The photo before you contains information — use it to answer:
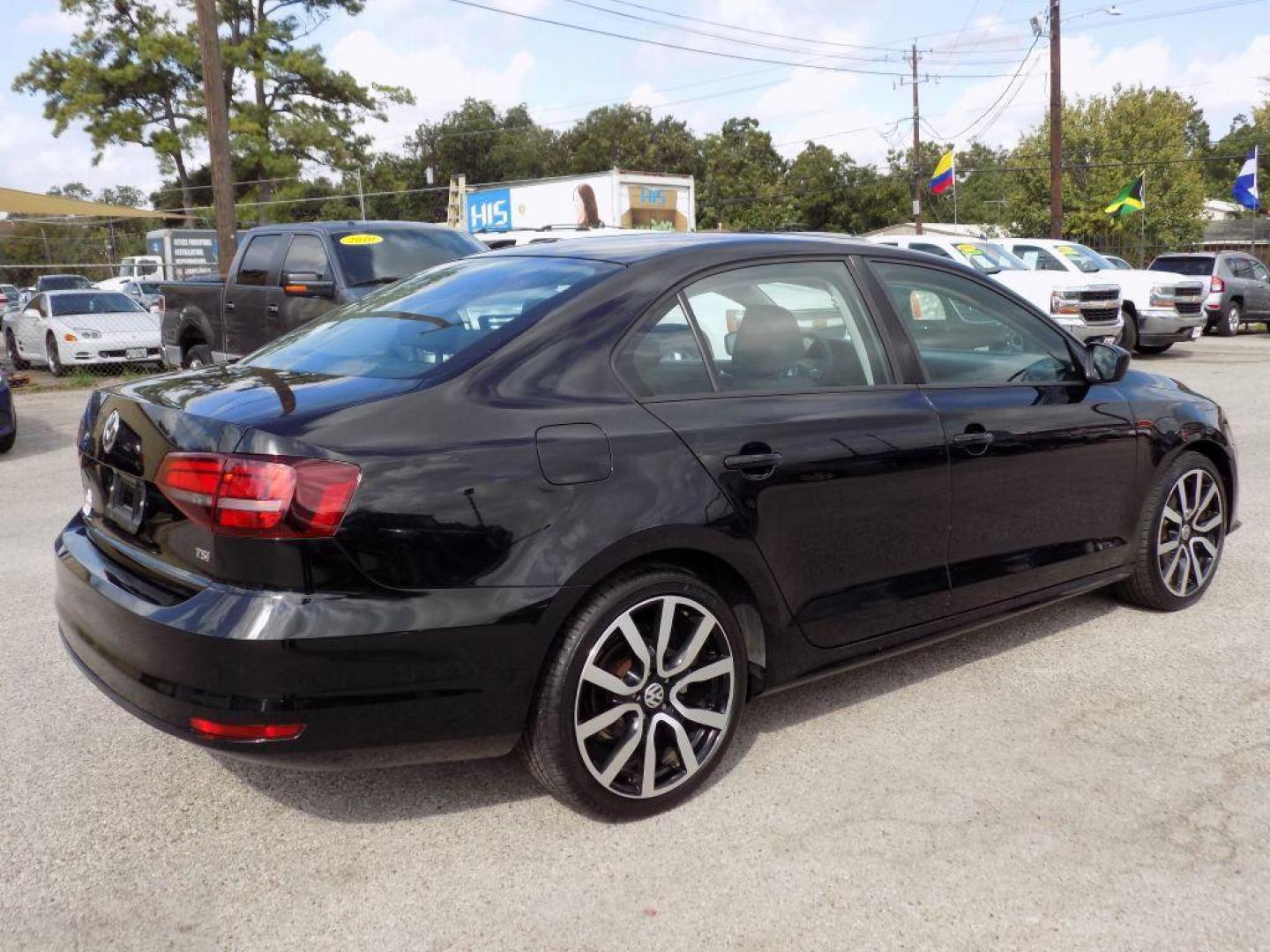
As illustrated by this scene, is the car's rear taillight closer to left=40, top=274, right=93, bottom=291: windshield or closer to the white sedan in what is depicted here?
the white sedan

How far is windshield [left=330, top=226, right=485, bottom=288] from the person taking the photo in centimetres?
1027

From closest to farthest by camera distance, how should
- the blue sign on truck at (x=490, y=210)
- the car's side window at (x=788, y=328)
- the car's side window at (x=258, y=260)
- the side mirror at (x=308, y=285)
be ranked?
the car's side window at (x=788, y=328) < the side mirror at (x=308, y=285) < the car's side window at (x=258, y=260) < the blue sign on truck at (x=490, y=210)

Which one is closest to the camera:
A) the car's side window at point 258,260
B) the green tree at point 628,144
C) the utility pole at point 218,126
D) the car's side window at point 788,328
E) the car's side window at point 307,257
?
the car's side window at point 788,328

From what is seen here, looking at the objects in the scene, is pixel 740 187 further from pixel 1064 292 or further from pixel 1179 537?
pixel 1179 537

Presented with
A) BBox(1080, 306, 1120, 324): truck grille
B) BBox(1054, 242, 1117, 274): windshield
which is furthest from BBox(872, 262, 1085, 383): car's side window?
BBox(1054, 242, 1117, 274): windshield

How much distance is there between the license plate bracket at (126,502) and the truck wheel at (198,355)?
922 centimetres

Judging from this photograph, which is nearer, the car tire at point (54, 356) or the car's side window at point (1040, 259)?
the car tire at point (54, 356)

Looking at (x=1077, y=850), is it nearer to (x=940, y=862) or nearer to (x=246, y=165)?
(x=940, y=862)

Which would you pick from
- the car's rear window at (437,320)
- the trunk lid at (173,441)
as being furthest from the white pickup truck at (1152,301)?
the trunk lid at (173,441)

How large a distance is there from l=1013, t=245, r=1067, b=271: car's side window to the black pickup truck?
1139 cm

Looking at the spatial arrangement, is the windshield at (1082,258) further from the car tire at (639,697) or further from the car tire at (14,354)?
the car tire at (14,354)

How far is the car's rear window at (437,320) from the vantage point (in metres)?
3.26

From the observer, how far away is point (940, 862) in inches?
118

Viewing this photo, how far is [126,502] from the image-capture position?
3.21 metres
